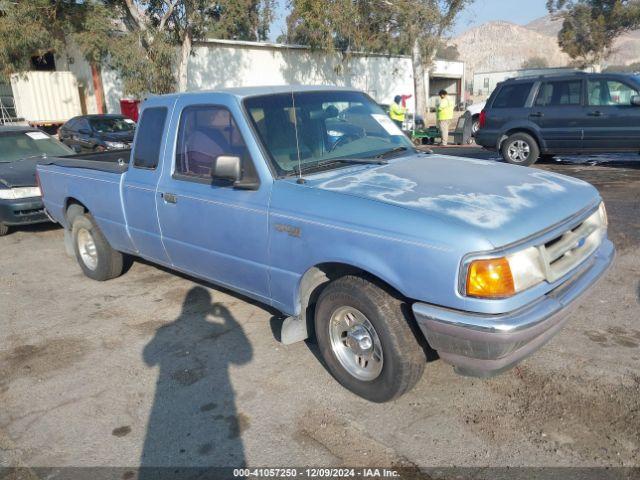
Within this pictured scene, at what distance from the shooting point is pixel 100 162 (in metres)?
5.47

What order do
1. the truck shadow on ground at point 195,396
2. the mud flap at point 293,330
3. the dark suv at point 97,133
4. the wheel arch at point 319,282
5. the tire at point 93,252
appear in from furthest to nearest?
1. the dark suv at point 97,133
2. the tire at point 93,252
3. the mud flap at point 293,330
4. the wheel arch at point 319,282
5. the truck shadow on ground at point 195,396

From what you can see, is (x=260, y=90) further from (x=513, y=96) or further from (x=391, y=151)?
(x=513, y=96)

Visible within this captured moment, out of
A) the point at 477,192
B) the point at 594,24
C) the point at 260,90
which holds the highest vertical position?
the point at 594,24

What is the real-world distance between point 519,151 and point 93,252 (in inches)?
353

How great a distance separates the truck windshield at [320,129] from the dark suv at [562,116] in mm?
7431

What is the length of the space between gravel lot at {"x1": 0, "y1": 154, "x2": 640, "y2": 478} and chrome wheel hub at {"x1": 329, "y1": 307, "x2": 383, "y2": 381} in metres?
0.20

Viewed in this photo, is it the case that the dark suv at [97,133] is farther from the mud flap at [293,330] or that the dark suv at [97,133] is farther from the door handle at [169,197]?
the mud flap at [293,330]

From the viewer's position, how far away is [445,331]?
2756mm

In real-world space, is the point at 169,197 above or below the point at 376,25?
below

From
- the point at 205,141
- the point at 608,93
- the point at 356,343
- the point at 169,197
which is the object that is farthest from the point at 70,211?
the point at 608,93

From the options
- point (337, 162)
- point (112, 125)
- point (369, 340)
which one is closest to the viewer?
point (369, 340)

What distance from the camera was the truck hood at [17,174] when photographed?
7828 mm

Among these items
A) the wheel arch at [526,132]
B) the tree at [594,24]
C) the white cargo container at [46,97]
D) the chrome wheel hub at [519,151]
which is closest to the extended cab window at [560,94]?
the wheel arch at [526,132]

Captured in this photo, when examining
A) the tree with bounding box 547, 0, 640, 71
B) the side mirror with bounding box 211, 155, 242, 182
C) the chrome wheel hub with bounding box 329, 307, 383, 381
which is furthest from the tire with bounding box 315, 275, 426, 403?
the tree with bounding box 547, 0, 640, 71
